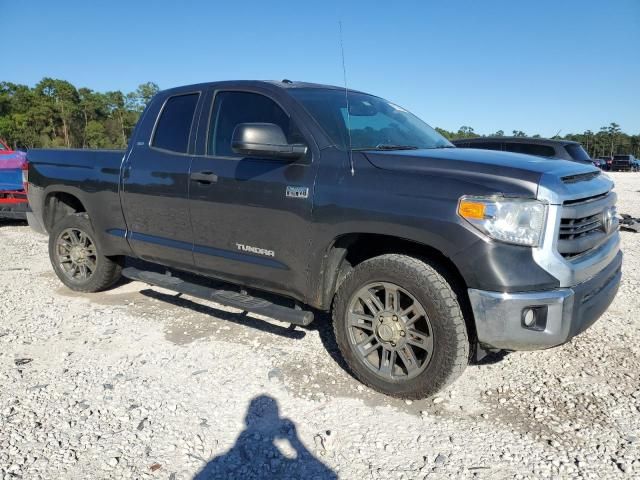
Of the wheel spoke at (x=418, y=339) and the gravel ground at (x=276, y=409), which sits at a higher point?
the wheel spoke at (x=418, y=339)

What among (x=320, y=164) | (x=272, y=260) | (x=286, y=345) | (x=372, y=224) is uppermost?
(x=320, y=164)

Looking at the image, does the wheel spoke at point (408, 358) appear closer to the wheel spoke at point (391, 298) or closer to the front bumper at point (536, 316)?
the wheel spoke at point (391, 298)

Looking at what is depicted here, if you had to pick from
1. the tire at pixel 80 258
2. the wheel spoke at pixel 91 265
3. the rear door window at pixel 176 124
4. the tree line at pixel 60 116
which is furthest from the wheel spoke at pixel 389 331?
the tree line at pixel 60 116

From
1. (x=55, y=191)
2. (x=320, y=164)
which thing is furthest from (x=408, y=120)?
(x=55, y=191)

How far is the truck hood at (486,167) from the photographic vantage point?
2607mm

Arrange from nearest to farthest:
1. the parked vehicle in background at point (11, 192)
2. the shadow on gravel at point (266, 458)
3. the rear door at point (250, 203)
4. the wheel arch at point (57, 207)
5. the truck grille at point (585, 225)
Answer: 1. the shadow on gravel at point (266, 458)
2. the truck grille at point (585, 225)
3. the rear door at point (250, 203)
4. the wheel arch at point (57, 207)
5. the parked vehicle in background at point (11, 192)

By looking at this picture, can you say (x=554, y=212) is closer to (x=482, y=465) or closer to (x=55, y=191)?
(x=482, y=465)

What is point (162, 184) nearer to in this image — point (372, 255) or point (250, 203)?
point (250, 203)

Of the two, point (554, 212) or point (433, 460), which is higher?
point (554, 212)

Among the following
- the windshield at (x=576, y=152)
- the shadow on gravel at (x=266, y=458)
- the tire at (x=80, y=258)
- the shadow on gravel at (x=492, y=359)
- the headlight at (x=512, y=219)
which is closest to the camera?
the shadow on gravel at (x=266, y=458)

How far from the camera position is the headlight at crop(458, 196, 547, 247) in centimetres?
256

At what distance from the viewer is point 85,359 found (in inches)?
142

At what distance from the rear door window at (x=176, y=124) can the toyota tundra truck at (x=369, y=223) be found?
15 millimetres

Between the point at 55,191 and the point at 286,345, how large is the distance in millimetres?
3080
